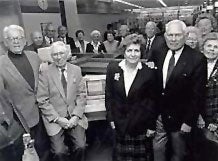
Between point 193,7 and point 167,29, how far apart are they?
1.79 feet

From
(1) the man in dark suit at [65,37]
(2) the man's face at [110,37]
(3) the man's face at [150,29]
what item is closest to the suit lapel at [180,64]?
(3) the man's face at [150,29]

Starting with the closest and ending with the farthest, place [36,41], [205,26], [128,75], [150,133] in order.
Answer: [128,75] → [150,133] → [205,26] → [36,41]

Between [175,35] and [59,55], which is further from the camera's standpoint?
[59,55]

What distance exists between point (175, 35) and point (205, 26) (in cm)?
48

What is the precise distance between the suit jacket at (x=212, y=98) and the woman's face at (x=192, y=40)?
0.76 ft

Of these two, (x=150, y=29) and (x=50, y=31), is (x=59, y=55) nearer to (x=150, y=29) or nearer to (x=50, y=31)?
(x=50, y=31)

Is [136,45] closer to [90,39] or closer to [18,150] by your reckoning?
[90,39]

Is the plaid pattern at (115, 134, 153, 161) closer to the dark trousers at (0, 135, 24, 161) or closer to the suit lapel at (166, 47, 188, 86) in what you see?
the suit lapel at (166, 47, 188, 86)

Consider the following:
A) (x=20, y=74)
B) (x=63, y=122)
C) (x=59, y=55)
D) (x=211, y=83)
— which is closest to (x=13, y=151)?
(x=63, y=122)

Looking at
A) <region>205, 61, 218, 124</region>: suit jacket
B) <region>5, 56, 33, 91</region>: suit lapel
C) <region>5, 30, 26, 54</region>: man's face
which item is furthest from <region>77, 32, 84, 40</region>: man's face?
<region>205, 61, 218, 124</region>: suit jacket

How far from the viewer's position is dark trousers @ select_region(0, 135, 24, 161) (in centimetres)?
190

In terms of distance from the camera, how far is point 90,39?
241 centimetres

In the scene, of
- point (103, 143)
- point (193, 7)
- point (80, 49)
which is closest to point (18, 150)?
point (103, 143)

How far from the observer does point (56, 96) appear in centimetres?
200
